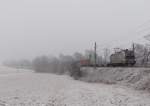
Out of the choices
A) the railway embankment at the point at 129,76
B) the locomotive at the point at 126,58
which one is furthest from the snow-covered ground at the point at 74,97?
the locomotive at the point at 126,58

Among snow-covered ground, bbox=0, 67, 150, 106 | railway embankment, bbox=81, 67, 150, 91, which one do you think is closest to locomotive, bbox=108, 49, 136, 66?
railway embankment, bbox=81, 67, 150, 91

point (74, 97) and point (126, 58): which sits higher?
point (126, 58)

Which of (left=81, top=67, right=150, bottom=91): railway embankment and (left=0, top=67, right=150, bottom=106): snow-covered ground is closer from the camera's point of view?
(left=0, top=67, right=150, bottom=106): snow-covered ground

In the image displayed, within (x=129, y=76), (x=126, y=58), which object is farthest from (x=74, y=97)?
(x=126, y=58)

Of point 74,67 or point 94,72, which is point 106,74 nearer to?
point 94,72

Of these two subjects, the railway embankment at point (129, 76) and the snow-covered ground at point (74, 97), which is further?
the railway embankment at point (129, 76)

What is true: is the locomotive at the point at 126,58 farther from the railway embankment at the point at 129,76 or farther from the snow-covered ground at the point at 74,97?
the snow-covered ground at the point at 74,97

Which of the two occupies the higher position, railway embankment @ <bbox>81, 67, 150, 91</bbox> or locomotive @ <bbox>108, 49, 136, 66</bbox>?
locomotive @ <bbox>108, 49, 136, 66</bbox>

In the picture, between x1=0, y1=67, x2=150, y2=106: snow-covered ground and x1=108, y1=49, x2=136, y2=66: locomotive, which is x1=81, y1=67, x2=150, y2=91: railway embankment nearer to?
x1=0, y1=67, x2=150, y2=106: snow-covered ground

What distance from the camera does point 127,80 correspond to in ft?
106

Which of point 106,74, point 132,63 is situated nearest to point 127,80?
point 106,74

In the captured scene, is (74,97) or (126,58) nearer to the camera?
(74,97)

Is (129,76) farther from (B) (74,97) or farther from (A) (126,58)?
(B) (74,97)

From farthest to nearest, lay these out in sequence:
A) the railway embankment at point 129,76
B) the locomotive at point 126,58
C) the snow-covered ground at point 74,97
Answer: the locomotive at point 126,58
the railway embankment at point 129,76
the snow-covered ground at point 74,97
